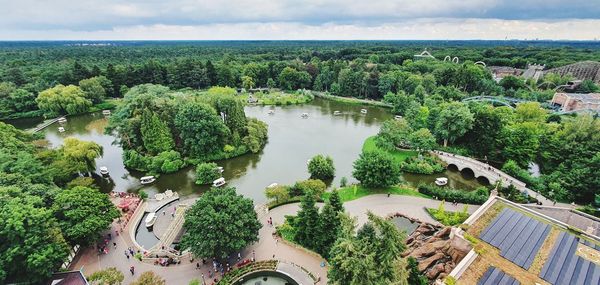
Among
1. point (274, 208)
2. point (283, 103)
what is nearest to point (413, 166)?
point (274, 208)

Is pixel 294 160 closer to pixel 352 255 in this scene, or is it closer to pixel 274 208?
pixel 274 208

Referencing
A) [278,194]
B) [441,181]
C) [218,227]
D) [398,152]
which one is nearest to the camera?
[218,227]

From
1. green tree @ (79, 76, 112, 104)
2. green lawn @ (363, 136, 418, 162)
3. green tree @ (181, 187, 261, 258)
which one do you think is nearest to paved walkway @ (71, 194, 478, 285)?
green tree @ (181, 187, 261, 258)

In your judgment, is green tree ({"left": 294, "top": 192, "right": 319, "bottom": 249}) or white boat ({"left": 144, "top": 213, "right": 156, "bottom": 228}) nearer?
green tree ({"left": 294, "top": 192, "right": 319, "bottom": 249})

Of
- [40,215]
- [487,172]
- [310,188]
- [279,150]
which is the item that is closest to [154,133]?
[279,150]

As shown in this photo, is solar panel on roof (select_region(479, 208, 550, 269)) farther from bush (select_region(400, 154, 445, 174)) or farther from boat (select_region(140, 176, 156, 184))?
boat (select_region(140, 176, 156, 184))

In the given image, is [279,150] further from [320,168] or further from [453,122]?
[453,122]
